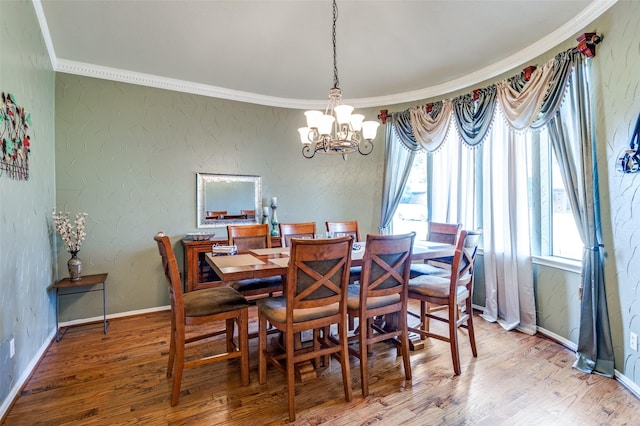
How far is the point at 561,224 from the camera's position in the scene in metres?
3.04

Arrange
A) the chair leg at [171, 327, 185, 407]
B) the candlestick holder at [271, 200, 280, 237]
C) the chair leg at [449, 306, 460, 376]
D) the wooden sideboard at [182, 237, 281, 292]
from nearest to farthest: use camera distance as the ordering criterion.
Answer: the chair leg at [171, 327, 185, 407], the chair leg at [449, 306, 460, 376], the wooden sideboard at [182, 237, 281, 292], the candlestick holder at [271, 200, 280, 237]

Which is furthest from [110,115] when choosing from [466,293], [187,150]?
[466,293]

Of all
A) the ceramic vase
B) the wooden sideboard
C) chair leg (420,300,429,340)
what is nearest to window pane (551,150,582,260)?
chair leg (420,300,429,340)

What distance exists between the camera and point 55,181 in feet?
10.8

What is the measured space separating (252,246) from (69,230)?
1.80 m

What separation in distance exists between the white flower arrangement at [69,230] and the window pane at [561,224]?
4.61m

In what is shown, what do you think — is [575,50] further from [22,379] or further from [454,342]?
[22,379]

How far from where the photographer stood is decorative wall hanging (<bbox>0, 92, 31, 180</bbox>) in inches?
73.5

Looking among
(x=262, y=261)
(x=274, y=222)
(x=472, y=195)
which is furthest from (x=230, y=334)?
(x=472, y=195)

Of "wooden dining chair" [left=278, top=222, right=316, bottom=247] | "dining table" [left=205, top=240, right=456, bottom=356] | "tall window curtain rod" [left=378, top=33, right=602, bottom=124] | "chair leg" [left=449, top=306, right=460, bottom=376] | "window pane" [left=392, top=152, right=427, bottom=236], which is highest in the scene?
"tall window curtain rod" [left=378, top=33, right=602, bottom=124]

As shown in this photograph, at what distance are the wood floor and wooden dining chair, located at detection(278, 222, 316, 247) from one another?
113cm

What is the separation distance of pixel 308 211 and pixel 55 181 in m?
2.92

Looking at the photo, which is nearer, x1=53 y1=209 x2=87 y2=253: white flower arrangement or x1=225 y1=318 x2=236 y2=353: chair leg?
x1=225 y1=318 x2=236 y2=353: chair leg

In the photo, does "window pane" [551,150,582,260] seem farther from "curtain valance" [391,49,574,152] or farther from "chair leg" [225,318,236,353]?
"chair leg" [225,318,236,353]
